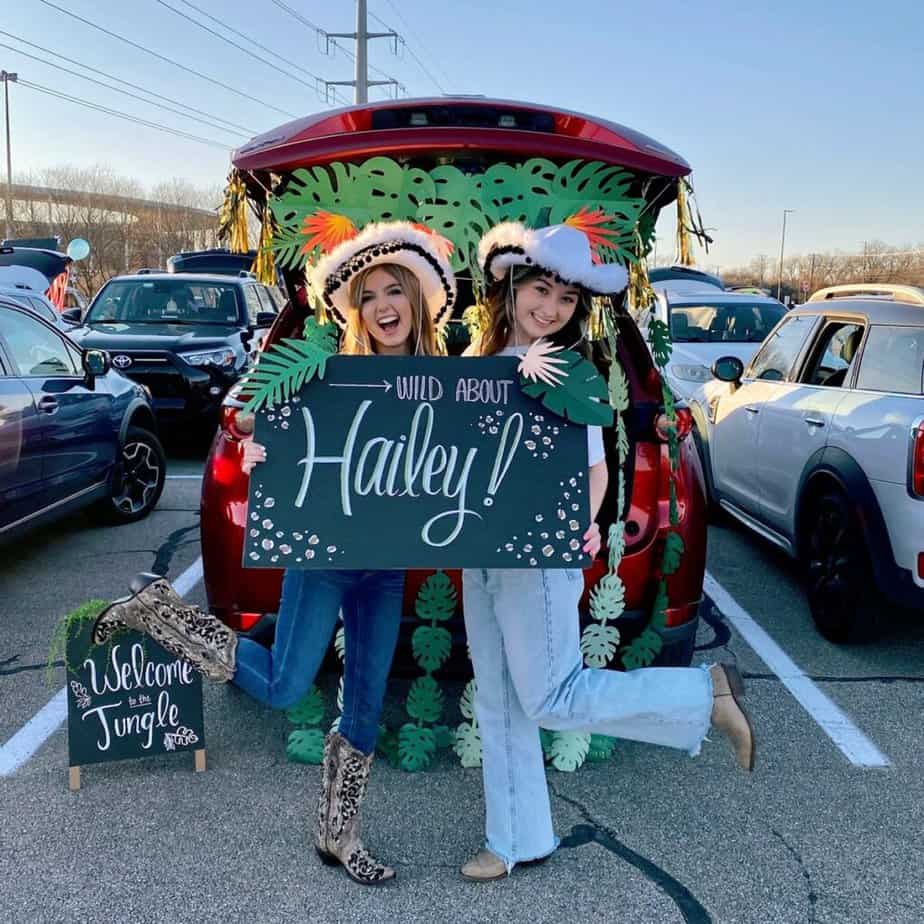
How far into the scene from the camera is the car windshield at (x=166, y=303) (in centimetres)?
979

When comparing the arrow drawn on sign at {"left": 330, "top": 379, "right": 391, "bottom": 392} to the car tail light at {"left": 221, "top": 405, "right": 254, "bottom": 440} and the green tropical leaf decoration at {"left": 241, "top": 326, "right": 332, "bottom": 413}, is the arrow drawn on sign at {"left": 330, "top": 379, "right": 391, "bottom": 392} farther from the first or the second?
the car tail light at {"left": 221, "top": 405, "right": 254, "bottom": 440}

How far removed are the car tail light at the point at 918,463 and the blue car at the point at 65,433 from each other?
433 cm

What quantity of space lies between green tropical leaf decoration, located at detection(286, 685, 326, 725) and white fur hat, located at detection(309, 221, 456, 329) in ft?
4.81

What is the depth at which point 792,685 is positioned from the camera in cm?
384

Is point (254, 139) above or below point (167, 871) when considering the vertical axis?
above

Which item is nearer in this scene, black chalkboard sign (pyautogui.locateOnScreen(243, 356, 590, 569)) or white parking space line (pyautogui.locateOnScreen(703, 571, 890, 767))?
black chalkboard sign (pyautogui.locateOnScreen(243, 356, 590, 569))

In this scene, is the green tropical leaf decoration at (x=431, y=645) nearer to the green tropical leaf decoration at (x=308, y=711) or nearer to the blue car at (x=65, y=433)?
the green tropical leaf decoration at (x=308, y=711)

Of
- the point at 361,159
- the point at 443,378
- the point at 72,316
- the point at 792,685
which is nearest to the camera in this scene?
the point at 443,378

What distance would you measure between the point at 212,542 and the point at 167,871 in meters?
1.08

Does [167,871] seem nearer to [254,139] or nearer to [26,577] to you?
[254,139]

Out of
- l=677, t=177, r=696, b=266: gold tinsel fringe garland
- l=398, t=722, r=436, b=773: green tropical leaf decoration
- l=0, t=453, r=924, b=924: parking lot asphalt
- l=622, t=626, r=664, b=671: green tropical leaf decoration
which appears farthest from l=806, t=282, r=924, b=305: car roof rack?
l=398, t=722, r=436, b=773: green tropical leaf decoration

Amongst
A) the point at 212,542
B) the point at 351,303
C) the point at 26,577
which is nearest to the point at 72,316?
the point at 26,577

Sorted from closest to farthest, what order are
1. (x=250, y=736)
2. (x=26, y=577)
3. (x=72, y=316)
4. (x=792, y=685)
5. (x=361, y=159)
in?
(x=361, y=159)
(x=250, y=736)
(x=792, y=685)
(x=26, y=577)
(x=72, y=316)

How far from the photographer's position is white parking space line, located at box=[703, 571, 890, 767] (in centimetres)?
327
